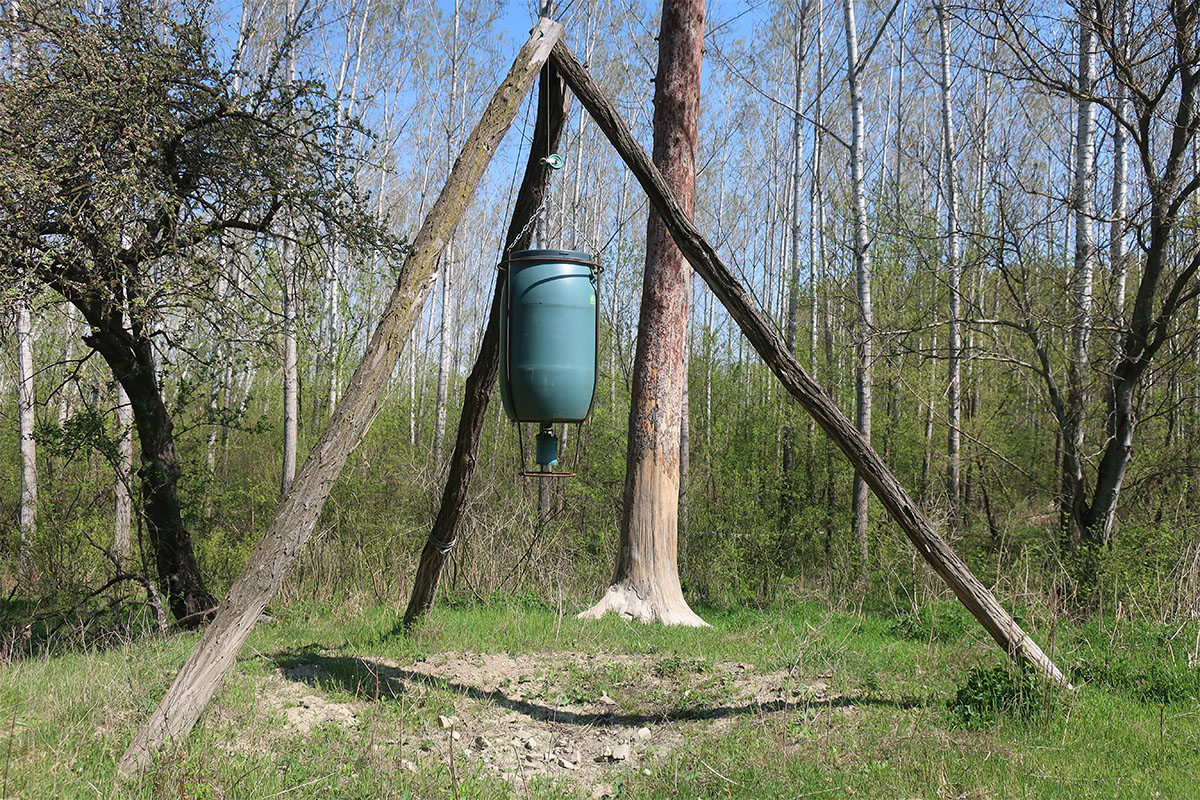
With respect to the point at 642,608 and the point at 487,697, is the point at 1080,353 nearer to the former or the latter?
the point at 642,608

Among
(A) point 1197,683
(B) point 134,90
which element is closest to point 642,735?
(A) point 1197,683

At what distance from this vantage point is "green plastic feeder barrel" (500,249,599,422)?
4629 mm

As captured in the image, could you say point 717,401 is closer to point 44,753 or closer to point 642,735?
point 642,735

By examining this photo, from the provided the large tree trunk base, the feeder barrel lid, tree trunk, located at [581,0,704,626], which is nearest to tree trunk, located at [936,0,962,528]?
tree trunk, located at [581,0,704,626]

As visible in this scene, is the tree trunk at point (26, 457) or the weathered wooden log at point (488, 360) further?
the tree trunk at point (26, 457)

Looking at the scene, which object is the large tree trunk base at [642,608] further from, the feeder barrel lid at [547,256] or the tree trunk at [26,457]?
the tree trunk at [26,457]

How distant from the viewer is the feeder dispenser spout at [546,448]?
4902mm

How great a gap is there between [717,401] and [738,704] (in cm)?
1050

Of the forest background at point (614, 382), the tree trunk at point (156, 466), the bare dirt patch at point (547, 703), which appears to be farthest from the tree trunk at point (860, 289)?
the tree trunk at point (156, 466)

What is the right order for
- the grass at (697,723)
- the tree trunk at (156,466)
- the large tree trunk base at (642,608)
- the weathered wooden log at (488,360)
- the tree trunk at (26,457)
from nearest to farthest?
the grass at (697,723), the weathered wooden log at (488,360), the tree trunk at (156,466), the large tree trunk base at (642,608), the tree trunk at (26,457)

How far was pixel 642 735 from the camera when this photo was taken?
4.72m

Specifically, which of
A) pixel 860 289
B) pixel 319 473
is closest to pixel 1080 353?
pixel 860 289

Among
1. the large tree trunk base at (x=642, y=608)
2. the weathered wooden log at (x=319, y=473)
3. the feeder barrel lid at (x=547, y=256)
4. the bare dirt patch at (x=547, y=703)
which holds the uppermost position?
the feeder barrel lid at (x=547, y=256)

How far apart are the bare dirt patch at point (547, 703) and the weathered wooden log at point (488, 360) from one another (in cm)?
74
